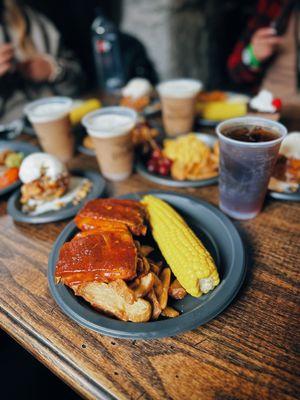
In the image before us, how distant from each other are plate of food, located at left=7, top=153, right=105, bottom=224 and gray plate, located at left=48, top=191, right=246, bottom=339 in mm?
282

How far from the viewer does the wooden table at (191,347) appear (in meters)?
0.75

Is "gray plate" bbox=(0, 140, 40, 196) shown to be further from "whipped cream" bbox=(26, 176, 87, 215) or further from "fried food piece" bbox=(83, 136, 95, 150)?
"whipped cream" bbox=(26, 176, 87, 215)

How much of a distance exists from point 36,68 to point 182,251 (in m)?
3.08

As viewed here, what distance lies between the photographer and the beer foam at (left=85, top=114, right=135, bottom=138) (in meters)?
1.50

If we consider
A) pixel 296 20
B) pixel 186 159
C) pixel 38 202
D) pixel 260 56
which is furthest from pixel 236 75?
pixel 38 202

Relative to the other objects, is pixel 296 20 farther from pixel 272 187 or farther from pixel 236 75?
pixel 272 187

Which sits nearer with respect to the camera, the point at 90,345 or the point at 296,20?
the point at 90,345

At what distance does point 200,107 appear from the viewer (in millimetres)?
2225

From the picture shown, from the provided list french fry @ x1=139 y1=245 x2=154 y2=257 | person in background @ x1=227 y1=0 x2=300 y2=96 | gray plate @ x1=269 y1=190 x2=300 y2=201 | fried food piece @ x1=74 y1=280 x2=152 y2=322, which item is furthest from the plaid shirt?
fried food piece @ x1=74 y1=280 x2=152 y2=322

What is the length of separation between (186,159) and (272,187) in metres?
0.46

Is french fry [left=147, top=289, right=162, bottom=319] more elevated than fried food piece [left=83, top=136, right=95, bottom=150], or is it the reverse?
fried food piece [left=83, top=136, right=95, bottom=150]

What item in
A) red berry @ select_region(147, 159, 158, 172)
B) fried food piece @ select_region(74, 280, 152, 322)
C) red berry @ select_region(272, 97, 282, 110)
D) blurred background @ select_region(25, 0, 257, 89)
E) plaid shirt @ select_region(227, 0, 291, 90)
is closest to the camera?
fried food piece @ select_region(74, 280, 152, 322)

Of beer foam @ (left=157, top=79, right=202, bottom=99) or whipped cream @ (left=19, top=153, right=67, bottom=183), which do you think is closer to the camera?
whipped cream @ (left=19, top=153, right=67, bottom=183)

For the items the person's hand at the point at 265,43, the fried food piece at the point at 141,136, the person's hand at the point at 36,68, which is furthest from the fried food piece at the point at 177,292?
the person's hand at the point at 36,68
